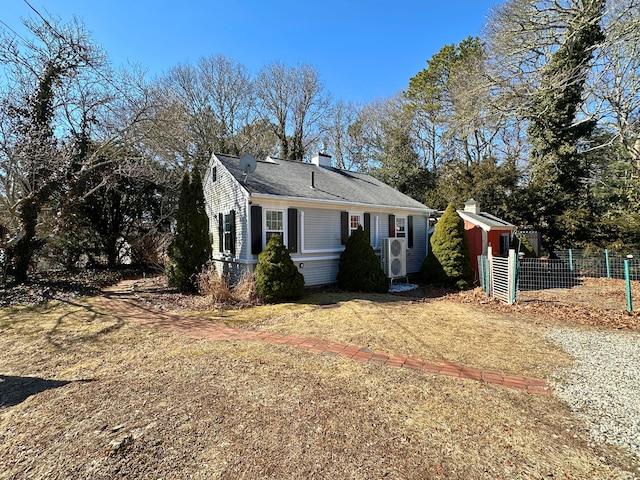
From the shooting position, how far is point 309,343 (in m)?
5.05

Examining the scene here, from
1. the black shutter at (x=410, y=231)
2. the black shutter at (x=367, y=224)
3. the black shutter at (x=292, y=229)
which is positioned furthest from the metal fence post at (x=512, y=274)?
the black shutter at (x=292, y=229)

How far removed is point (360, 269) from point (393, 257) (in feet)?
6.44

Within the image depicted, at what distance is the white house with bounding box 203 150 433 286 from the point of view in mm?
9453

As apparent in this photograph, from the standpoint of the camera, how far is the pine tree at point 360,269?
9.98m

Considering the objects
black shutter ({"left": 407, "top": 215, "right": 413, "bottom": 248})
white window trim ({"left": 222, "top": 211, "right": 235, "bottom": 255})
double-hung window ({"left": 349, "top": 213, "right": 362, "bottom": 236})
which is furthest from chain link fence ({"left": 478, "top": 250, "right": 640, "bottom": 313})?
white window trim ({"left": 222, "top": 211, "right": 235, "bottom": 255})

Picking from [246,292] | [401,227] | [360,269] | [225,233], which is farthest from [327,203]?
[401,227]

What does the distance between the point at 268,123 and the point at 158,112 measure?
Answer: 12703 mm

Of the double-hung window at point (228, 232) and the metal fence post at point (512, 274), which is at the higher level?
the double-hung window at point (228, 232)

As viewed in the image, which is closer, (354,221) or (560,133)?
(354,221)

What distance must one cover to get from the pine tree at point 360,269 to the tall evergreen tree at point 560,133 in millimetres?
10124

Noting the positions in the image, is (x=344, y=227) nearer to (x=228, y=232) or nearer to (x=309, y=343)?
(x=228, y=232)

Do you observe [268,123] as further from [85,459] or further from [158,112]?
[85,459]

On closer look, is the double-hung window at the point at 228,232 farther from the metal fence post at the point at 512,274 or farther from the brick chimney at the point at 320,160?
the metal fence post at the point at 512,274

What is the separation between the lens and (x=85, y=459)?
2.34 meters
